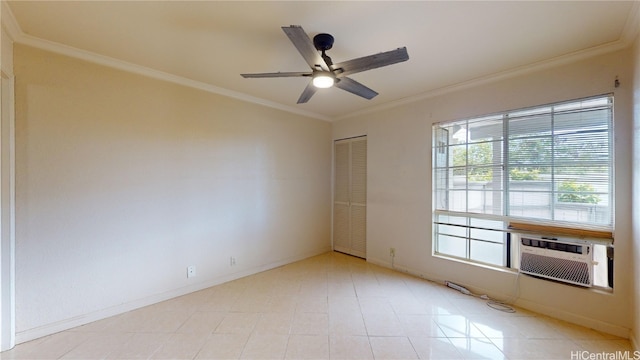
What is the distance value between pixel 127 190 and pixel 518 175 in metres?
4.18

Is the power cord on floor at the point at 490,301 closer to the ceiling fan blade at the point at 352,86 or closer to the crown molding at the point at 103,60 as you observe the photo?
the ceiling fan blade at the point at 352,86

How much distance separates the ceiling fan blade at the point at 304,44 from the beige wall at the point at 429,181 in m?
1.99

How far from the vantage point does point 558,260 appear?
2.48 metres

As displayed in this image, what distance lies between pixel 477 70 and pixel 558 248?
1996 millimetres

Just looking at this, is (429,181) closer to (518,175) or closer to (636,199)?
(518,175)

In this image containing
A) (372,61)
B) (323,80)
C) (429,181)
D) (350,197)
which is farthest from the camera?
(350,197)

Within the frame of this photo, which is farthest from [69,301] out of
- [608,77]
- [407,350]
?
[608,77]

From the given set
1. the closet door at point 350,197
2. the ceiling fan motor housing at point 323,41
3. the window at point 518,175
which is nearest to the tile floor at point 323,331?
the window at point 518,175

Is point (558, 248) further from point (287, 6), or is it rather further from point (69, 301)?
point (69, 301)

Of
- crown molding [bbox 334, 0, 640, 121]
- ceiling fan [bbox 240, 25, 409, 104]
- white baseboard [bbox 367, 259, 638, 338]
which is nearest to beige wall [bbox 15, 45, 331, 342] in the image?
ceiling fan [bbox 240, 25, 409, 104]

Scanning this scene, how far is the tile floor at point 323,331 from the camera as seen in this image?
1964mm

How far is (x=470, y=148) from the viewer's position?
314 cm

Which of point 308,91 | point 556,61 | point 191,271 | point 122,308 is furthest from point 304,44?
point 122,308

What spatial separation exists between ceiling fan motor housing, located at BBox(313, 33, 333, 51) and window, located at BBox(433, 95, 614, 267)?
204cm
